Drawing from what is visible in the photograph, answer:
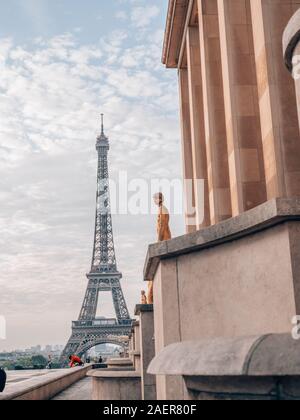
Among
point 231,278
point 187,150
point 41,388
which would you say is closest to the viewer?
point 231,278

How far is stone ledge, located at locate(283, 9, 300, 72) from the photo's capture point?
5.66 metres

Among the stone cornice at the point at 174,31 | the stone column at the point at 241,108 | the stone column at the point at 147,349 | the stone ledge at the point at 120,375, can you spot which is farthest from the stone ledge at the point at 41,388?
the stone cornice at the point at 174,31

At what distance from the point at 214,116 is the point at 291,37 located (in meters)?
13.8

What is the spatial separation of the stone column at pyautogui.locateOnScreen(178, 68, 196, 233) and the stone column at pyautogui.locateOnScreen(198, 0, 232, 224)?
5.81 meters

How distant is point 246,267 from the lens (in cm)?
692

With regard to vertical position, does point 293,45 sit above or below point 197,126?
below

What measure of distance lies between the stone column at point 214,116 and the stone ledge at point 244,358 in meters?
12.8

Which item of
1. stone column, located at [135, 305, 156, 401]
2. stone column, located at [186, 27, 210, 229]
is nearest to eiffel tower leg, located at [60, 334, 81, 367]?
stone column, located at [186, 27, 210, 229]

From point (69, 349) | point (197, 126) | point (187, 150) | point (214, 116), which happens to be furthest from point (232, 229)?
point (69, 349)

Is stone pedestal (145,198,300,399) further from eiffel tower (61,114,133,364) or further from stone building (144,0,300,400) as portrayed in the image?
eiffel tower (61,114,133,364)

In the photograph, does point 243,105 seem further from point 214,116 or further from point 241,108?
point 214,116
